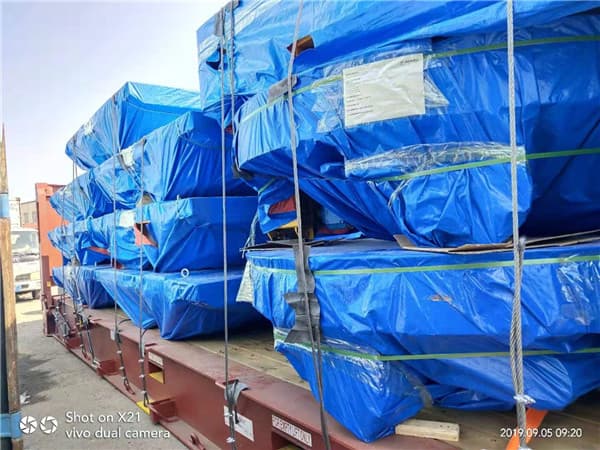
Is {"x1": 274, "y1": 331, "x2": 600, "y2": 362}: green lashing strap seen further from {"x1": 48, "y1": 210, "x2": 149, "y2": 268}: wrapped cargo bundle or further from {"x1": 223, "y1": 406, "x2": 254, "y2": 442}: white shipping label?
{"x1": 48, "y1": 210, "x2": 149, "y2": 268}: wrapped cargo bundle

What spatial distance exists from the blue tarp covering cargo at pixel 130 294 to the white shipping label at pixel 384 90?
9.20 feet

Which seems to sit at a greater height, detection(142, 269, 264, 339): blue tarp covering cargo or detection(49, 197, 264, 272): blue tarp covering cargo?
detection(49, 197, 264, 272): blue tarp covering cargo

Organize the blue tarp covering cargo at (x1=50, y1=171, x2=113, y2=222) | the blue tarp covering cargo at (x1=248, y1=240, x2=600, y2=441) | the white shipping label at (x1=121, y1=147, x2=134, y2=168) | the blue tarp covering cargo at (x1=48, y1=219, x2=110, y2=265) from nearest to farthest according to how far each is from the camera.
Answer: the blue tarp covering cargo at (x1=248, y1=240, x2=600, y2=441) < the white shipping label at (x1=121, y1=147, x2=134, y2=168) < the blue tarp covering cargo at (x1=50, y1=171, x2=113, y2=222) < the blue tarp covering cargo at (x1=48, y1=219, x2=110, y2=265)

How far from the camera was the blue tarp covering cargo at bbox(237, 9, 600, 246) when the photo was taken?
140cm

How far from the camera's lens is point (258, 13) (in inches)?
85.8

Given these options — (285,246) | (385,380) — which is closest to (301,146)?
(285,246)

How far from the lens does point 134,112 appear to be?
14.1 ft

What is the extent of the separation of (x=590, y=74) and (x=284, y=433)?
72.1 inches

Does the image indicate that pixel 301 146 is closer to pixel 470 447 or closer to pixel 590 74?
pixel 590 74

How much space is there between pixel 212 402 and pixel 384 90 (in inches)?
81.8

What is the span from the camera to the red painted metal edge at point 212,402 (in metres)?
1.83

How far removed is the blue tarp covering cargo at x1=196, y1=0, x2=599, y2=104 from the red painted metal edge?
1.41 m

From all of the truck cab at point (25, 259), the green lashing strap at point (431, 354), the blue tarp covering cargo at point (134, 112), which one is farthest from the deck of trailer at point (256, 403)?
the truck cab at point (25, 259)

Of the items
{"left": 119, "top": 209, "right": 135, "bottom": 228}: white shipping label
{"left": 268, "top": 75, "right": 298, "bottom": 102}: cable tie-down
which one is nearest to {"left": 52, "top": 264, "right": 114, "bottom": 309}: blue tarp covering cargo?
{"left": 119, "top": 209, "right": 135, "bottom": 228}: white shipping label
